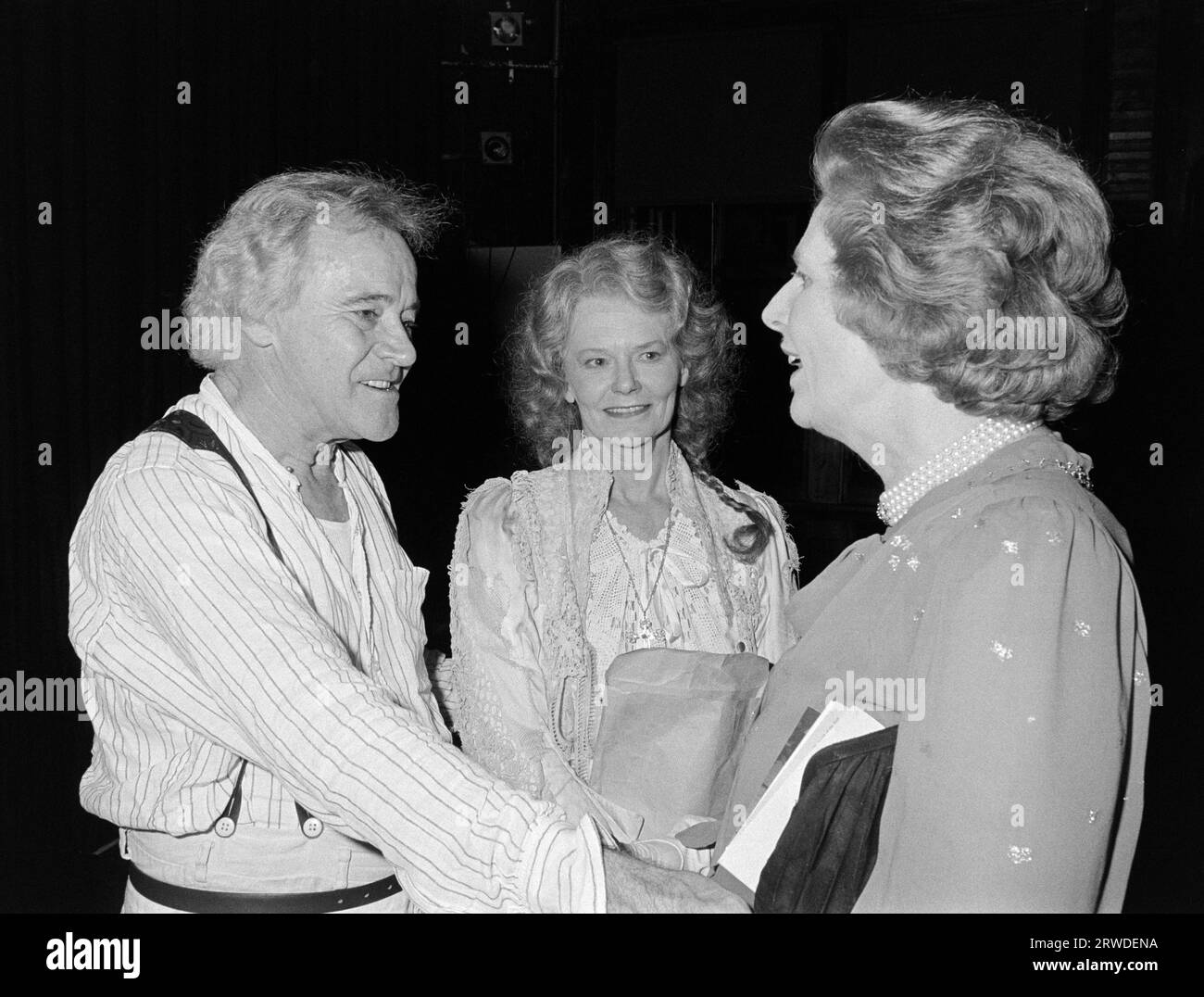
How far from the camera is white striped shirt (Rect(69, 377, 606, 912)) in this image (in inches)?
43.9

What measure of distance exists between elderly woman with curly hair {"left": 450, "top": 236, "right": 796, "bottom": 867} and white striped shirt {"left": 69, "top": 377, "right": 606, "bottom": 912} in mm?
423

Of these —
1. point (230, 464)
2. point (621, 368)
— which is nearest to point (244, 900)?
point (230, 464)

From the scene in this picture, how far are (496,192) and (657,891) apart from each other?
3628mm

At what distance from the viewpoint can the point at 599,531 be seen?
7.16 feet

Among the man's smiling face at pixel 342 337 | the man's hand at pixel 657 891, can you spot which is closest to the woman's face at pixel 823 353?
the man's hand at pixel 657 891

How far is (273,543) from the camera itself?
4.63 feet

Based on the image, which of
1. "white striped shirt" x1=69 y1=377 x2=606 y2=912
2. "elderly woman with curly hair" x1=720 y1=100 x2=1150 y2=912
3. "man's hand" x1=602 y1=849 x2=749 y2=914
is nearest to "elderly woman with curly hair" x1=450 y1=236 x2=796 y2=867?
"white striped shirt" x1=69 y1=377 x2=606 y2=912

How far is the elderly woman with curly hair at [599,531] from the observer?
200 centimetres

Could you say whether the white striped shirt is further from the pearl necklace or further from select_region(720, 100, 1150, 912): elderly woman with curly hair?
the pearl necklace

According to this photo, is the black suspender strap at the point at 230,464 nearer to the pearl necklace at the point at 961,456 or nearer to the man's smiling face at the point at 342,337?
the man's smiling face at the point at 342,337
